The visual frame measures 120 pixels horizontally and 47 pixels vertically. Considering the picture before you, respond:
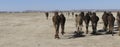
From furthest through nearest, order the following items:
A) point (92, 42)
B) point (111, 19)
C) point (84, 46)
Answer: point (111, 19) → point (92, 42) → point (84, 46)

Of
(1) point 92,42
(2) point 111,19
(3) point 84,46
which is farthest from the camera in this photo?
(2) point 111,19

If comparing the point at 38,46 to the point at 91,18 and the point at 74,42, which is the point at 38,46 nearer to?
the point at 74,42

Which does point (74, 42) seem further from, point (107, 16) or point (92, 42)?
point (107, 16)

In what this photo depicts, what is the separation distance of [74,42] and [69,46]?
154 centimetres

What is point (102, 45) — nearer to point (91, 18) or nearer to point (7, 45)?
point (7, 45)

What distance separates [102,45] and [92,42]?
133 cm

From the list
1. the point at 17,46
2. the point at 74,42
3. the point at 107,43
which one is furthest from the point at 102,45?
the point at 17,46

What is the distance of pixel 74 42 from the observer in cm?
1869

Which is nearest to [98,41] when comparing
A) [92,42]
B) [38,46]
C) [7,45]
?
[92,42]

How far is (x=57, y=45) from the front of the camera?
17703 millimetres

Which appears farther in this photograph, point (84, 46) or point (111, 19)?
point (111, 19)

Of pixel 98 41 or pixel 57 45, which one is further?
pixel 98 41

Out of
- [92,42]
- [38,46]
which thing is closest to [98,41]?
[92,42]

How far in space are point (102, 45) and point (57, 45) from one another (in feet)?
7.78
